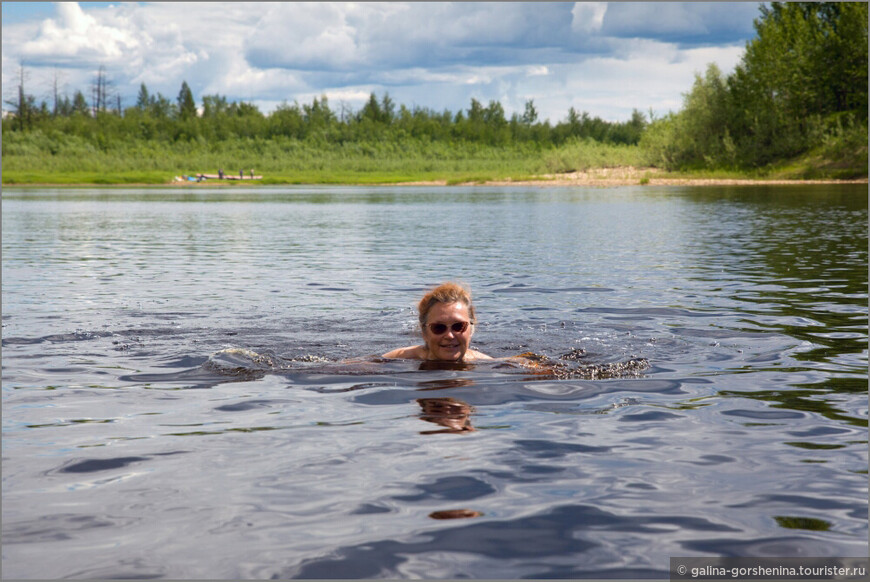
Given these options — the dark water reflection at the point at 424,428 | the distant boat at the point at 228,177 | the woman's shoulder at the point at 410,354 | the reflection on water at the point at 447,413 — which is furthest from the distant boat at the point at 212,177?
the reflection on water at the point at 447,413

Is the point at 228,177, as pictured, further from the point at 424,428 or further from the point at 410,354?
the point at 424,428

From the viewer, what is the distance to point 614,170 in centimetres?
8288

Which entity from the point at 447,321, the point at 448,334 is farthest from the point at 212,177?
the point at 447,321

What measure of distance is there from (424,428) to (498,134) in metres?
118

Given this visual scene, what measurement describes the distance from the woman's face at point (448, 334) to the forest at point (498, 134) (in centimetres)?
6088

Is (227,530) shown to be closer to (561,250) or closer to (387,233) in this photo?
(561,250)

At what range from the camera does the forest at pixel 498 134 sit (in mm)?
68562

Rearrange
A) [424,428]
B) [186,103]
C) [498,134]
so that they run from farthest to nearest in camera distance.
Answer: [186,103]
[498,134]
[424,428]

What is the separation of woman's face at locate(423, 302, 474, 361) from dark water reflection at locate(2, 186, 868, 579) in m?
0.27

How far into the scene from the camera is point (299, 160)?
10706 centimetres

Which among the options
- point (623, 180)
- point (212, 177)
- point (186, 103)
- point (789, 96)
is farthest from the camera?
point (186, 103)

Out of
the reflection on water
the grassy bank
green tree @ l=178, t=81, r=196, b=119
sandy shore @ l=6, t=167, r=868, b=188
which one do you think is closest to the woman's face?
the reflection on water

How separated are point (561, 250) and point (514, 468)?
17.7m

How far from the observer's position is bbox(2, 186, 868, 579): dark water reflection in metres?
4.62
